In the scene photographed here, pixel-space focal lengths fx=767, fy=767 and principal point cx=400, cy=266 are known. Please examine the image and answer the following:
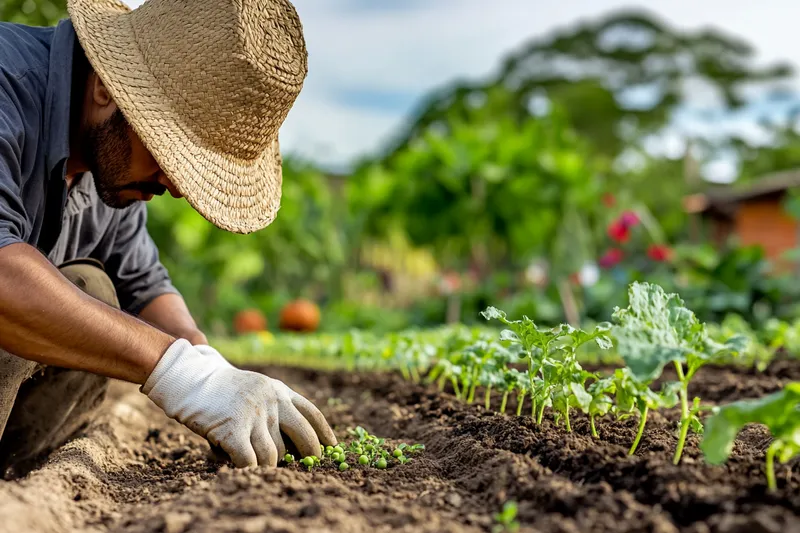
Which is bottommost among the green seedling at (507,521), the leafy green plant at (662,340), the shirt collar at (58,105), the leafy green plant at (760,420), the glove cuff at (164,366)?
the glove cuff at (164,366)

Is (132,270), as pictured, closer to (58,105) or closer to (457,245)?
(58,105)

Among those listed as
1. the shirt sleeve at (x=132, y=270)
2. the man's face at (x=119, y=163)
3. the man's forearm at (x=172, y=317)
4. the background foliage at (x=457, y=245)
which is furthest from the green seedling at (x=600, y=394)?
the background foliage at (x=457, y=245)

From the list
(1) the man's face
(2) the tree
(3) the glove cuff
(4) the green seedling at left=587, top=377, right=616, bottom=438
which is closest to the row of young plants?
(4) the green seedling at left=587, top=377, right=616, bottom=438

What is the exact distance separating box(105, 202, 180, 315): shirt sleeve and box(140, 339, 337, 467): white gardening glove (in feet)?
2.97

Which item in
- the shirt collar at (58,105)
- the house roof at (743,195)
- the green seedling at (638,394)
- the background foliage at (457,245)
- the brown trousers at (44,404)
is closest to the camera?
the green seedling at (638,394)

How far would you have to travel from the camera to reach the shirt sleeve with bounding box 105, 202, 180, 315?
2.95 m

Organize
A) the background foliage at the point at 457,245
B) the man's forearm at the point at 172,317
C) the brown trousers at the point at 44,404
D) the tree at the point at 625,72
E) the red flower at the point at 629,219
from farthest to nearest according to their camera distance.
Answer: the tree at the point at 625,72 → the red flower at the point at 629,219 → the background foliage at the point at 457,245 → the man's forearm at the point at 172,317 → the brown trousers at the point at 44,404

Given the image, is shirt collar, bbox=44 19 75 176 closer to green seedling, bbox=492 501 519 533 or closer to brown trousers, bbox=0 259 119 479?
brown trousers, bbox=0 259 119 479

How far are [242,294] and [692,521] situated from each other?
882 cm

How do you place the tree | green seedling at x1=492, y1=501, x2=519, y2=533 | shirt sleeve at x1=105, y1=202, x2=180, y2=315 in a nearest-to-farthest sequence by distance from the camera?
green seedling at x1=492, y1=501, x2=519, y2=533 → shirt sleeve at x1=105, y1=202, x2=180, y2=315 → the tree

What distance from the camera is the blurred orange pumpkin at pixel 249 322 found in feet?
28.3

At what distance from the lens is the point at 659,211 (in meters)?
21.6

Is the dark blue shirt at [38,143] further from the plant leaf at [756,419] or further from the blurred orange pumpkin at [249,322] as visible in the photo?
the blurred orange pumpkin at [249,322]

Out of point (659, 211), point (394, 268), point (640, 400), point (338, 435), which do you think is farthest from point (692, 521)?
point (659, 211)
